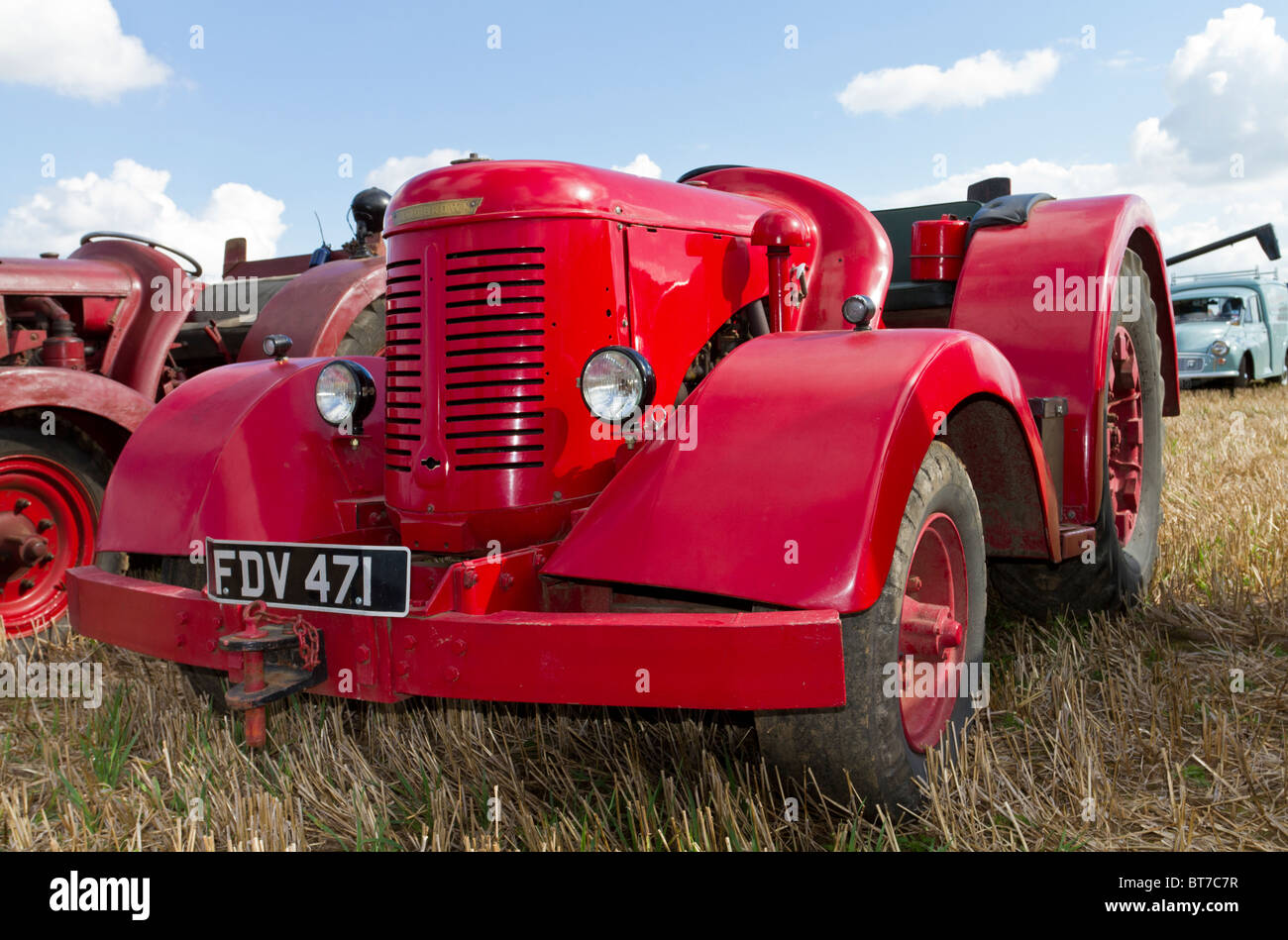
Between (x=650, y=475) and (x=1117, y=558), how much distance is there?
2209mm

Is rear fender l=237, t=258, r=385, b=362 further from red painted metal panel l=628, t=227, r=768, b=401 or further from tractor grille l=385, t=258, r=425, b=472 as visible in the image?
red painted metal panel l=628, t=227, r=768, b=401

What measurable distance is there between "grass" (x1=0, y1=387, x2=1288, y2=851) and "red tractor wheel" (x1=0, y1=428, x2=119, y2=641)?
1.08 m

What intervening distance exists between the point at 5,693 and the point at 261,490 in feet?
5.21

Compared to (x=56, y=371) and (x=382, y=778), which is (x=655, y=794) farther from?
(x=56, y=371)

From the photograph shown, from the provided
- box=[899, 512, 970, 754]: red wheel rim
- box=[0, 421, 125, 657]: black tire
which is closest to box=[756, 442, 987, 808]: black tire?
box=[899, 512, 970, 754]: red wheel rim

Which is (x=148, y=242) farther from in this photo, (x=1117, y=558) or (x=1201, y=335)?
(x=1201, y=335)

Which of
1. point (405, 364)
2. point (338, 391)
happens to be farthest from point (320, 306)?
point (405, 364)

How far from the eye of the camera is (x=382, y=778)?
3012 mm

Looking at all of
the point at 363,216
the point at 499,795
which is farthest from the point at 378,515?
the point at 363,216

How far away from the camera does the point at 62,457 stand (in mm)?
4973

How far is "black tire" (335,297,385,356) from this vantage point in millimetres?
5473

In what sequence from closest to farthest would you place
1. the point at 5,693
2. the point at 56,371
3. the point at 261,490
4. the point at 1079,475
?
the point at 261,490 → the point at 1079,475 → the point at 5,693 → the point at 56,371

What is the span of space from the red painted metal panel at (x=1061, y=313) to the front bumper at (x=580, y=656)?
6.13 feet
